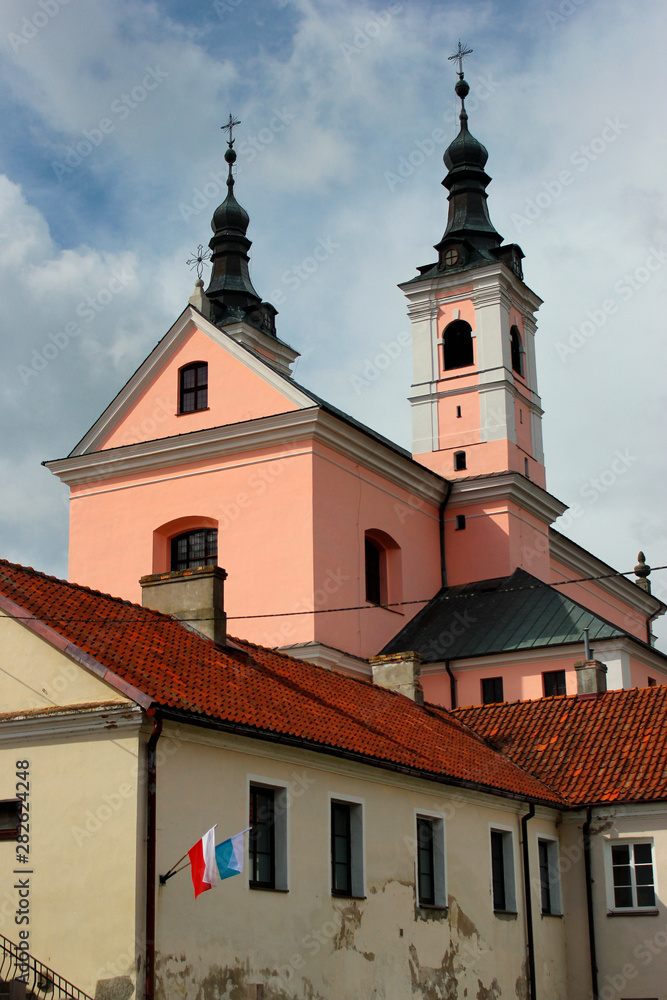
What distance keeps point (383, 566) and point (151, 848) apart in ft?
62.8

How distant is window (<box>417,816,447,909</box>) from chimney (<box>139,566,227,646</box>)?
3.53 metres

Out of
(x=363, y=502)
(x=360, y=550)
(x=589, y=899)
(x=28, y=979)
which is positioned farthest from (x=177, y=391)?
(x=28, y=979)

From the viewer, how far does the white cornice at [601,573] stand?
37.7 m

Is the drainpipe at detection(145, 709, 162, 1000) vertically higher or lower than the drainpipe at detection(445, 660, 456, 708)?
lower

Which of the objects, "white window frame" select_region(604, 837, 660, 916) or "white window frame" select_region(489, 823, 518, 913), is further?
"white window frame" select_region(604, 837, 660, 916)

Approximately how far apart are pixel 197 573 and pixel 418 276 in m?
21.3

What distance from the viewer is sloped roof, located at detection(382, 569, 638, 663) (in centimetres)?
2842

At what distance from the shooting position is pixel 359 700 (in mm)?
18734

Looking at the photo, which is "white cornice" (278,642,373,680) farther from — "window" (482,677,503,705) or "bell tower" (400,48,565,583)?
"bell tower" (400,48,565,583)

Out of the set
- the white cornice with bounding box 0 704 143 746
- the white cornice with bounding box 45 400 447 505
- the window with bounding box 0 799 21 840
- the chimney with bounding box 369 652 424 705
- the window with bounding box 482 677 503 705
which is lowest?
the window with bounding box 0 799 21 840

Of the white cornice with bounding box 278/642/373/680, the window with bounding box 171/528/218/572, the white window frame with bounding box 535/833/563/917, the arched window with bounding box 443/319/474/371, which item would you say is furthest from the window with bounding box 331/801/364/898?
the arched window with bounding box 443/319/474/371

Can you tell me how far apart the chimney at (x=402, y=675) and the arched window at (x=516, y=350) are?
1617 cm

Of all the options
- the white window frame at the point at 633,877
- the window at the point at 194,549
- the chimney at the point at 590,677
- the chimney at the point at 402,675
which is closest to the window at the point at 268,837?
the white window frame at the point at 633,877

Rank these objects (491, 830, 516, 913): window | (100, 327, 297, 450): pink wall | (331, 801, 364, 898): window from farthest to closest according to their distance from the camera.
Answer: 1. (100, 327, 297, 450): pink wall
2. (491, 830, 516, 913): window
3. (331, 801, 364, 898): window
